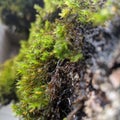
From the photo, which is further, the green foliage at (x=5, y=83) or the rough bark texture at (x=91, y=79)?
the green foliage at (x=5, y=83)

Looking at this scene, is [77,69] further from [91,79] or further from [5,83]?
[5,83]

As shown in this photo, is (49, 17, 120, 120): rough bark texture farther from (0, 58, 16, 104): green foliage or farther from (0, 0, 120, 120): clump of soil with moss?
(0, 58, 16, 104): green foliage

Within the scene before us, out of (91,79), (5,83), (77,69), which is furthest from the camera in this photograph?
(5,83)

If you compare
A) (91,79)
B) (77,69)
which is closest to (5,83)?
(77,69)

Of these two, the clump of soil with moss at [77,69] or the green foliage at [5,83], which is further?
the green foliage at [5,83]

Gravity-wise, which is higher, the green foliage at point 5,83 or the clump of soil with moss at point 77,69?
the clump of soil with moss at point 77,69

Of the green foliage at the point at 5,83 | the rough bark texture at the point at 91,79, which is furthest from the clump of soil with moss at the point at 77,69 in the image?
the green foliage at the point at 5,83

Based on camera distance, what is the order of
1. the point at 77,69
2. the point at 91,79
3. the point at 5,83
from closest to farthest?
the point at 91,79 < the point at 77,69 < the point at 5,83

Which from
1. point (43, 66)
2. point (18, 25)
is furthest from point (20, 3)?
point (43, 66)

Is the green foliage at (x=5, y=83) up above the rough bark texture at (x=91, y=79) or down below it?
below

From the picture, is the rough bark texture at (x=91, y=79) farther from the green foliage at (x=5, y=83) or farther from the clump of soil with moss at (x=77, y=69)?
the green foliage at (x=5, y=83)

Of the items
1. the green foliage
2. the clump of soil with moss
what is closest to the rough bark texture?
the clump of soil with moss
